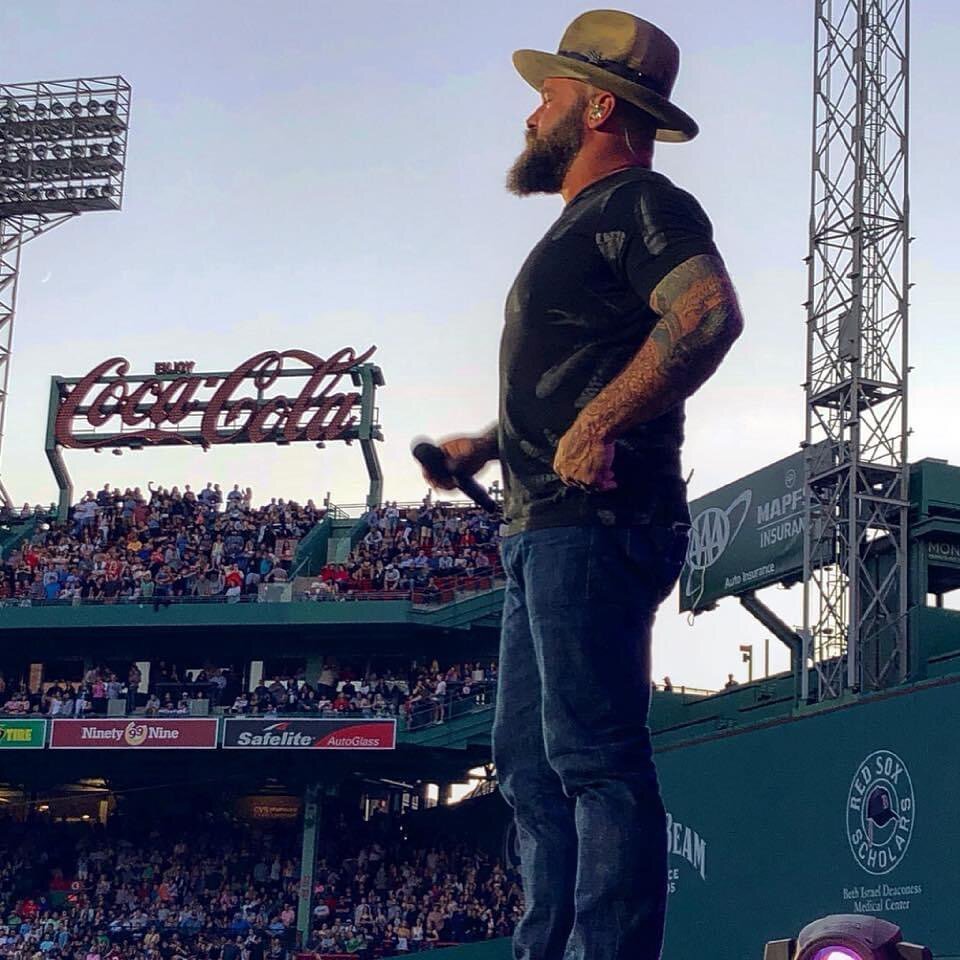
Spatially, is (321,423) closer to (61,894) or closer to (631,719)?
(61,894)

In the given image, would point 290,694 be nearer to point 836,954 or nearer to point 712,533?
point 712,533

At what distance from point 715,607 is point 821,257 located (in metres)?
11.1

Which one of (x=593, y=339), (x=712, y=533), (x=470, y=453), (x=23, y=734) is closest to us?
(x=593, y=339)

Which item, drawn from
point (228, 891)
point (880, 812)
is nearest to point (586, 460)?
point (880, 812)

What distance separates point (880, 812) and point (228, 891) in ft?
54.3

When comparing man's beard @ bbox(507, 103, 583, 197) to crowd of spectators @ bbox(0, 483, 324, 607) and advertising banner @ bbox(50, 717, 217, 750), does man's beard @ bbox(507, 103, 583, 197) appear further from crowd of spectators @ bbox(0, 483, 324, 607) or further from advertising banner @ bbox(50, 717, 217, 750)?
crowd of spectators @ bbox(0, 483, 324, 607)

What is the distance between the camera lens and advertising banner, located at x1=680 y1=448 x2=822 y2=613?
36.8 meters

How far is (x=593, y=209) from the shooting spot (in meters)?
4.56

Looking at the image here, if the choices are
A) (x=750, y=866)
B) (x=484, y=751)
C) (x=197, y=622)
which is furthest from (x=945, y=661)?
(x=197, y=622)

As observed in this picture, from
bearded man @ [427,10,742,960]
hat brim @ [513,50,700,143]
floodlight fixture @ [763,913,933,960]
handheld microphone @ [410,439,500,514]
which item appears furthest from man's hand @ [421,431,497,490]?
floodlight fixture @ [763,913,933,960]

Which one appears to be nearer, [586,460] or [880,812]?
[586,460]

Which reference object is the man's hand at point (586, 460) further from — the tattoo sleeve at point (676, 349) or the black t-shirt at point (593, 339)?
the black t-shirt at point (593, 339)

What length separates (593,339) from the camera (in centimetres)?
451

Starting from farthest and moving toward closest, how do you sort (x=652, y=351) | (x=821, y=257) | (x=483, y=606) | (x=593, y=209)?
(x=483, y=606), (x=821, y=257), (x=593, y=209), (x=652, y=351)
